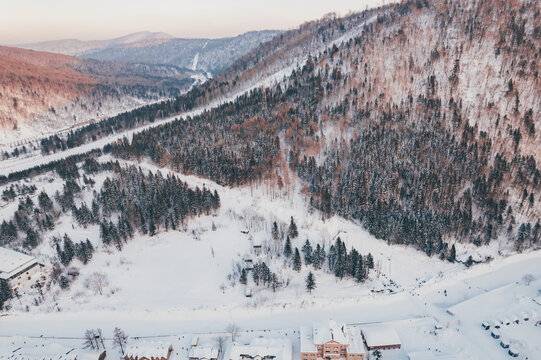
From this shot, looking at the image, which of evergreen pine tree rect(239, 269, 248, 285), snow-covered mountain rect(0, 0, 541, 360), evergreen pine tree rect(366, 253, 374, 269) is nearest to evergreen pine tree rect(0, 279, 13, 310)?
snow-covered mountain rect(0, 0, 541, 360)

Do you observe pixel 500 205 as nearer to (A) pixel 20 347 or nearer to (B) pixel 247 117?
(B) pixel 247 117

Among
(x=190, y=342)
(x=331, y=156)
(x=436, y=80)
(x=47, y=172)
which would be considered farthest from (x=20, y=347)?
(x=436, y=80)

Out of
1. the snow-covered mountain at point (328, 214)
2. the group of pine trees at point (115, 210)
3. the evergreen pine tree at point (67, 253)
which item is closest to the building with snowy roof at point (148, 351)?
the snow-covered mountain at point (328, 214)

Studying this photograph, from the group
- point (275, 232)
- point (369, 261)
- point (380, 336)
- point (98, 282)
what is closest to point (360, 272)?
point (369, 261)

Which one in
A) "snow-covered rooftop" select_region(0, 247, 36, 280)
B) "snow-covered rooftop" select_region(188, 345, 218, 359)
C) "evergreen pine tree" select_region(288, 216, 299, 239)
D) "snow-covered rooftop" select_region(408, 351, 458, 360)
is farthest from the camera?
"evergreen pine tree" select_region(288, 216, 299, 239)

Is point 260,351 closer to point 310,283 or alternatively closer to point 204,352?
point 204,352

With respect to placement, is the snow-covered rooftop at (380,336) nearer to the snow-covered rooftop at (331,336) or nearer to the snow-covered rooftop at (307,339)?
the snow-covered rooftop at (331,336)

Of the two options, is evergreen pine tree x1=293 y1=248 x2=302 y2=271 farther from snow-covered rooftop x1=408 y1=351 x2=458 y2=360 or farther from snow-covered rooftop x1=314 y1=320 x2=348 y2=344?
snow-covered rooftop x1=408 y1=351 x2=458 y2=360
